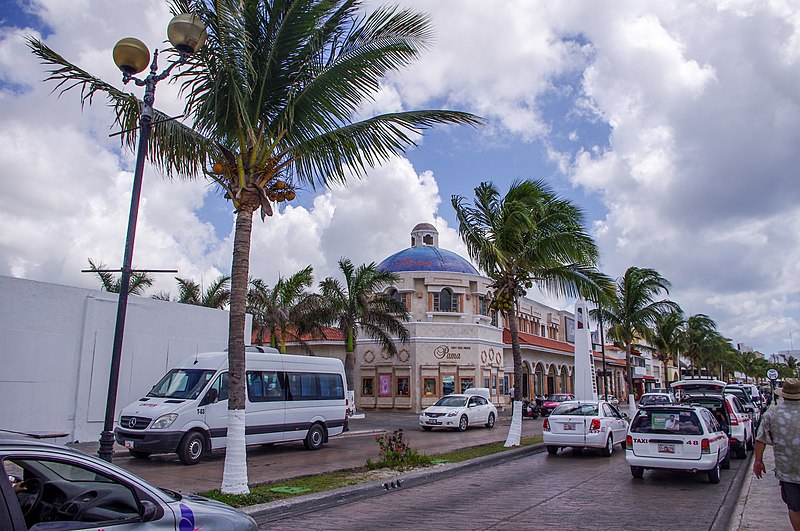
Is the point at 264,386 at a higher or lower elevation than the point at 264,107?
lower

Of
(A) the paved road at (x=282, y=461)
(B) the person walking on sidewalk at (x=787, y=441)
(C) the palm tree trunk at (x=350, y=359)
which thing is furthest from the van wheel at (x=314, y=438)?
(C) the palm tree trunk at (x=350, y=359)

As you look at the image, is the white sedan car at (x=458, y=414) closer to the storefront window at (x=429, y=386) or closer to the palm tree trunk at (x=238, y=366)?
the storefront window at (x=429, y=386)

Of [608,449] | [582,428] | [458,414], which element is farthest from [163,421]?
[458,414]

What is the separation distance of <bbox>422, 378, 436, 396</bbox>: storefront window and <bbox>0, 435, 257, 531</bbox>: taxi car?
37122 millimetres

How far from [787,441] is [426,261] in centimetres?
3754

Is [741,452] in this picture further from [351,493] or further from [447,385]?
[447,385]

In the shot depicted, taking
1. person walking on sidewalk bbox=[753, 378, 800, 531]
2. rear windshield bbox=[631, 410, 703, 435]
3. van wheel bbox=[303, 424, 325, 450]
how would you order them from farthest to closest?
van wheel bbox=[303, 424, 325, 450], rear windshield bbox=[631, 410, 703, 435], person walking on sidewalk bbox=[753, 378, 800, 531]

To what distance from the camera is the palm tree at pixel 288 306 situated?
109ft

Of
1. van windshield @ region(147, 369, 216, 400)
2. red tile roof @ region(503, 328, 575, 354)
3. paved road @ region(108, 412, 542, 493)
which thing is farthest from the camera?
red tile roof @ region(503, 328, 575, 354)

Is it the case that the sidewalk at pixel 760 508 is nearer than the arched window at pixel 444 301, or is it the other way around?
the sidewalk at pixel 760 508

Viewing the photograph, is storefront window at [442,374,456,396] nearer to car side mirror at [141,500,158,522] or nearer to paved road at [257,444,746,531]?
paved road at [257,444,746,531]

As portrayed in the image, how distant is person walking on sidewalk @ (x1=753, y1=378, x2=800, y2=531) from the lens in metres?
6.38

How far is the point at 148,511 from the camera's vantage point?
4047 millimetres

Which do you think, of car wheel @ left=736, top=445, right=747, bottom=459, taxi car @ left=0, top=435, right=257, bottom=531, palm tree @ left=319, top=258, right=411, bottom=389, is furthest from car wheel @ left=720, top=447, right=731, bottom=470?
palm tree @ left=319, top=258, right=411, bottom=389
